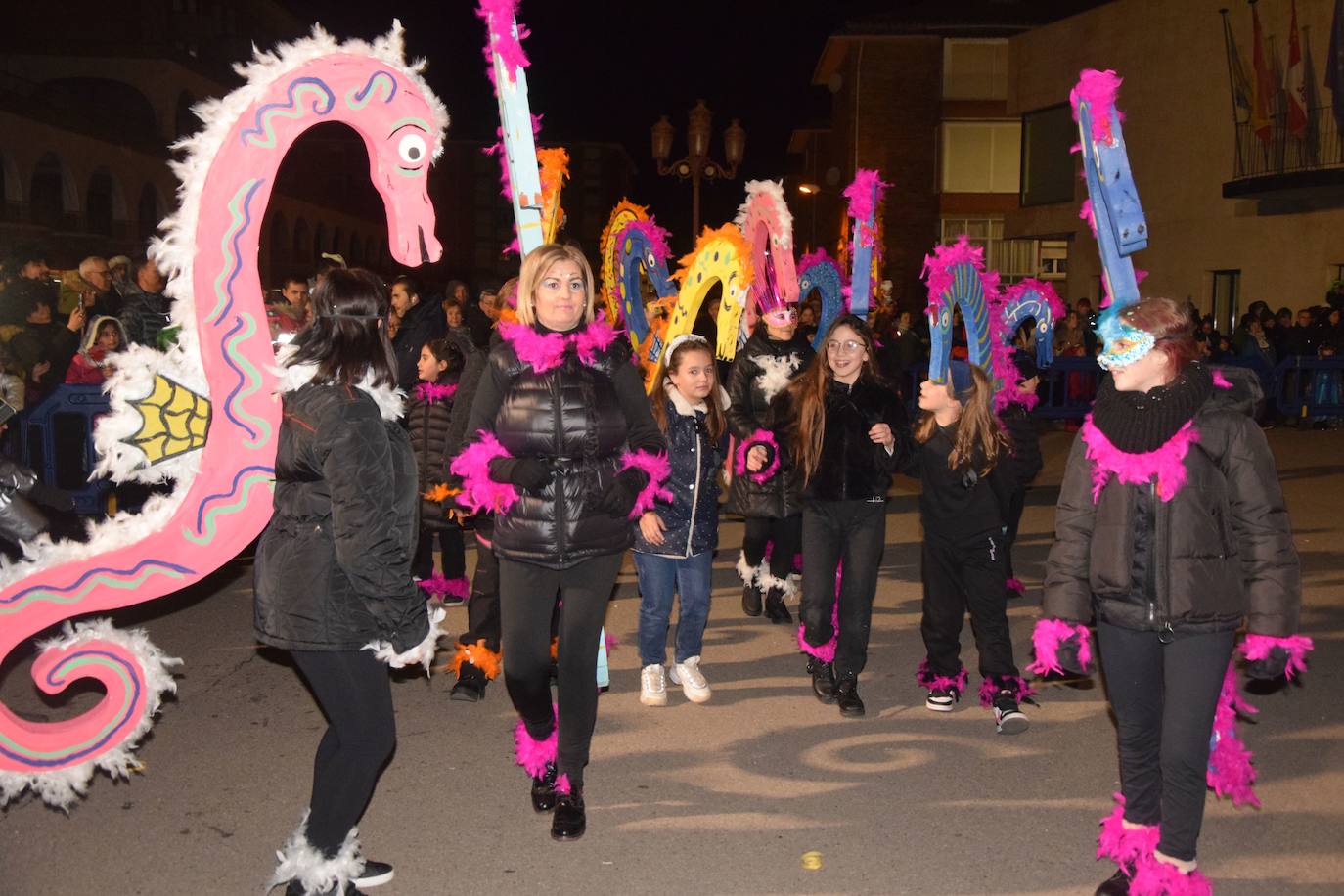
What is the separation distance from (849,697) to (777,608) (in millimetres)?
1798

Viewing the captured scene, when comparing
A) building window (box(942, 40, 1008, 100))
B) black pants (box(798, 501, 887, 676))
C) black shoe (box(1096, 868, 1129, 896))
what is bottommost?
black shoe (box(1096, 868, 1129, 896))

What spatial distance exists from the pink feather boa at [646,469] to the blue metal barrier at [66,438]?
6.37 m

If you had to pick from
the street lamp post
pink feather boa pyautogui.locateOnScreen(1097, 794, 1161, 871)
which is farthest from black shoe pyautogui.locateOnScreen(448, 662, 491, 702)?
the street lamp post

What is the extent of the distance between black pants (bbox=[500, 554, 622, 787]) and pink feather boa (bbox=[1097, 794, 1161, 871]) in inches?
71.4

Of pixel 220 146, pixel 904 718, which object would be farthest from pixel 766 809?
pixel 220 146

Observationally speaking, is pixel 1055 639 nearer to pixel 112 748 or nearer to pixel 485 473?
pixel 485 473

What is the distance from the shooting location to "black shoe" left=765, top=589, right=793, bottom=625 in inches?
301

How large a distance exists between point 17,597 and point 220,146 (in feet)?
5.56

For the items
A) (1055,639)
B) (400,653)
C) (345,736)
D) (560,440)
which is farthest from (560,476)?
(1055,639)

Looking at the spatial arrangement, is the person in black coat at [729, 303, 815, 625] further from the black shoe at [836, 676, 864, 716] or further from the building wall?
the building wall

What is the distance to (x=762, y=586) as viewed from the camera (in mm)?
7668

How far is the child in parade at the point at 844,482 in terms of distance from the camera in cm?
581

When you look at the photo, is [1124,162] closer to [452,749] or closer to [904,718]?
[904,718]

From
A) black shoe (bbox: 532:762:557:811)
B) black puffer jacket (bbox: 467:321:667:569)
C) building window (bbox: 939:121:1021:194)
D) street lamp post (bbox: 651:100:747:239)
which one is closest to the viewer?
black puffer jacket (bbox: 467:321:667:569)
